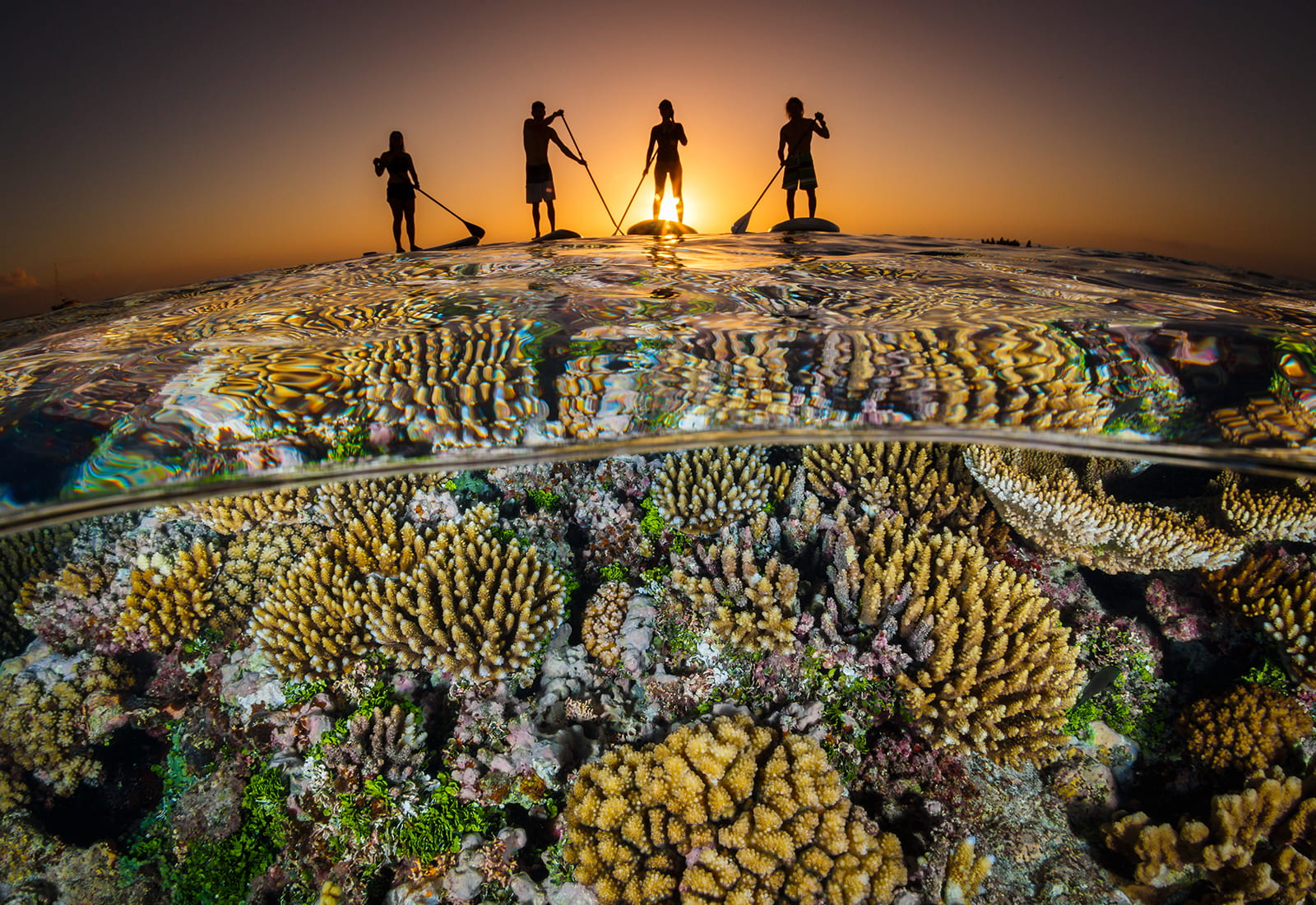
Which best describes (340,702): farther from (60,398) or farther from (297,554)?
(60,398)

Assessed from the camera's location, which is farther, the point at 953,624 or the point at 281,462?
the point at 281,462

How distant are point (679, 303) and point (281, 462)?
363 centimetres

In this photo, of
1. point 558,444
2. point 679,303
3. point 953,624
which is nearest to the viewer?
point 953,624

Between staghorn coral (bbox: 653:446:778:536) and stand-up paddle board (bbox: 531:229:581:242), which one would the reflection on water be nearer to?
staghorn coral (bbox: 653:446:778:536)

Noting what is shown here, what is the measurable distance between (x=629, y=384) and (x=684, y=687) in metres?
2.38

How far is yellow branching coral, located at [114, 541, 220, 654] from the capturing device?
4.62m

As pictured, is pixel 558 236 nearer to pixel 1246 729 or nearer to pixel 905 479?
pixel 905 479

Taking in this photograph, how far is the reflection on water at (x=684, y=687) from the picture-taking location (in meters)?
3.13

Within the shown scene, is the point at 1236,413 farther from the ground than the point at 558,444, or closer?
farther from the ground

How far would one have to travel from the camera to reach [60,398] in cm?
391

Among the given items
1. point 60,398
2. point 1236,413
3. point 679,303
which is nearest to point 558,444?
point 679,303

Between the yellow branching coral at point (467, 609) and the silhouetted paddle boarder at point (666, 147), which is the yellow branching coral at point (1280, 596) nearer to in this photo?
the yellow branching coral at point (467, 609)

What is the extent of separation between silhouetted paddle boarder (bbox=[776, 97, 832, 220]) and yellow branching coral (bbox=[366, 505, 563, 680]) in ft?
30.2

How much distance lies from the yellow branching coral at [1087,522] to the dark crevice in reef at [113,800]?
7.99 meters
